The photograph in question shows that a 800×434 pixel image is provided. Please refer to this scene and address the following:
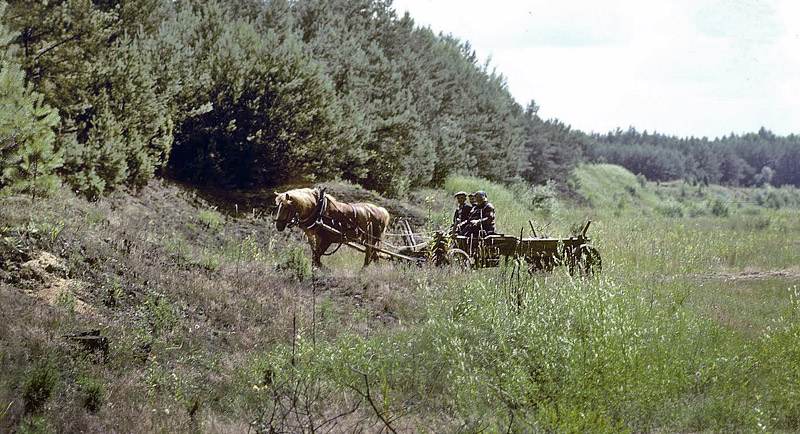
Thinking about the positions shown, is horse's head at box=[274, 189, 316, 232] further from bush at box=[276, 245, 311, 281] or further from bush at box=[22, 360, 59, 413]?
bush at box=[22, 360, 59, 413]

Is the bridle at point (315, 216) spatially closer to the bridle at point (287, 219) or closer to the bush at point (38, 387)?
the bridle at point (287, 219)

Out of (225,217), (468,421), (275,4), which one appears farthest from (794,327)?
(275,4)

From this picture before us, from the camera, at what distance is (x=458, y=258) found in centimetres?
902

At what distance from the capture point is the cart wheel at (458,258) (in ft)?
29.2

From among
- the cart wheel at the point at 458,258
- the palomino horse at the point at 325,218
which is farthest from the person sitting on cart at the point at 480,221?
the palomino horse at the point at 325,218

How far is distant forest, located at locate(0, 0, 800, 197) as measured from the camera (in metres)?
9.98

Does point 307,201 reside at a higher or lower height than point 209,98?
lower

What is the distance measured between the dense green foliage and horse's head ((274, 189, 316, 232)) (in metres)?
80.7

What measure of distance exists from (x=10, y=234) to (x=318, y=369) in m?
4.09

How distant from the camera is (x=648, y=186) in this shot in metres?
78.8

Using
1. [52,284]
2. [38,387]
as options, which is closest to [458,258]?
[52,284]

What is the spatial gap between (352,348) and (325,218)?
439cm

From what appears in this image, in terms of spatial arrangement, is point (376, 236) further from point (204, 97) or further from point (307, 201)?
point (204, 97)

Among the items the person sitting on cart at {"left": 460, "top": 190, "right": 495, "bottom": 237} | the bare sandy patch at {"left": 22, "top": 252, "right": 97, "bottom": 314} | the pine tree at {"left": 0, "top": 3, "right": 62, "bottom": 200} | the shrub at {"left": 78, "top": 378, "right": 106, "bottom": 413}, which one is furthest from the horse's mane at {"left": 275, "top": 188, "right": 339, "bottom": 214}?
the shrub at {"left": 78, "top": 378, "right": 106, "bottom": 413}
